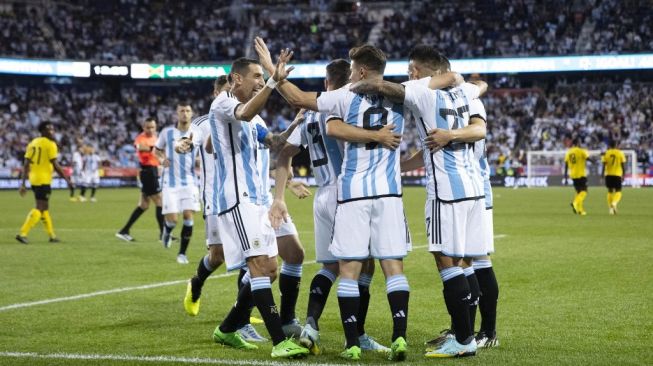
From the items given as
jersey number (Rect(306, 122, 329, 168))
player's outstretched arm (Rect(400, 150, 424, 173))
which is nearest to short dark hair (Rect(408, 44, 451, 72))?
player's outstretched arm (Rect(400, 150, 424, 173))

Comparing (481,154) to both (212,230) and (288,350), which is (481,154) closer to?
(288,350)

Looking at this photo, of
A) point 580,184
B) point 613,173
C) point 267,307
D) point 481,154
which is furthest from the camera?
point 613,173

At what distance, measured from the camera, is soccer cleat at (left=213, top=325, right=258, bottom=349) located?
7742mm

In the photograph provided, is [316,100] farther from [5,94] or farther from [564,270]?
[5,94]

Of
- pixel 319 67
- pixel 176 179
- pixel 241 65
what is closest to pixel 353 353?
pixel 241 65

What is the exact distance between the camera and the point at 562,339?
783 centimetres

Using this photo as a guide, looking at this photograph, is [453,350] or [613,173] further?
[613,173]

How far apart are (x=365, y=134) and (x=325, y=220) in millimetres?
1142

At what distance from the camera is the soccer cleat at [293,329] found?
8.28 metres

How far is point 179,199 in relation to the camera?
1620cm

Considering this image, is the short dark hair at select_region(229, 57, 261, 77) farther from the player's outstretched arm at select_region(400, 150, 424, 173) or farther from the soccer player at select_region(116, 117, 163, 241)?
the soccer player at select_region(116, 117, 163, 241)

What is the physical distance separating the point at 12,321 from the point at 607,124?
166 feet

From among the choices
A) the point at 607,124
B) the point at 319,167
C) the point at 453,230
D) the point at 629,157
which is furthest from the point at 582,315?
the point at 607,124

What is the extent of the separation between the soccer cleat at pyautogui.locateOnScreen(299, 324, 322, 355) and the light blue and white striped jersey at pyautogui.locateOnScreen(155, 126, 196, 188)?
9142 mm
